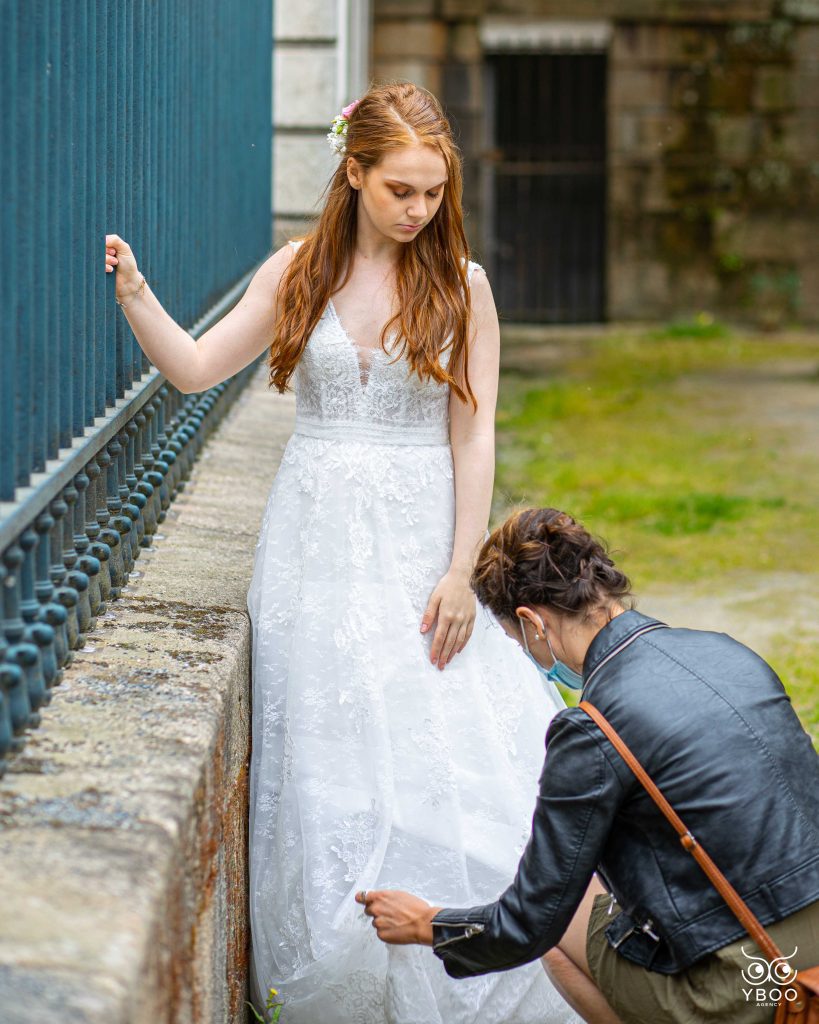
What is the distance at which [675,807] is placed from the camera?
2355 mm

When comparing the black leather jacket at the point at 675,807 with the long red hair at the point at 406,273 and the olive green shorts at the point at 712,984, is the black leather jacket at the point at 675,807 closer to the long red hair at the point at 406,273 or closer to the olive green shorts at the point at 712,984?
the olive green shorts at the point at 712,984

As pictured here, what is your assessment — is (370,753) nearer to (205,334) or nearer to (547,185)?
(205,334)

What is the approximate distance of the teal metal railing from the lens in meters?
2.11

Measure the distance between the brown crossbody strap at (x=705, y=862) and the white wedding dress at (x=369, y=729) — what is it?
0.73 m

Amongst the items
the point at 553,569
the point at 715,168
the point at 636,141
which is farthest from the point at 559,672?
the point at 715,168

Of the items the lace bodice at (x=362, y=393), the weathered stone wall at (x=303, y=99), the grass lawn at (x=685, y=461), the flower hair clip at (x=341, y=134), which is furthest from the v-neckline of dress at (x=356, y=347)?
the weathered stone wall at (x=303, y=99)

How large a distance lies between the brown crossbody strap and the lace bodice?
1006mm

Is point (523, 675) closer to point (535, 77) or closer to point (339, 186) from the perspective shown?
point (339, 186)

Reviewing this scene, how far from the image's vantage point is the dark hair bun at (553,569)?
262 centimetres

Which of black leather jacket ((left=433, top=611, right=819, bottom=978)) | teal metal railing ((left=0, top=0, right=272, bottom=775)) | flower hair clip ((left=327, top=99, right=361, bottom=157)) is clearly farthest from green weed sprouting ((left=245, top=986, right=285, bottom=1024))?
flower hair clip ((left=327, top=99, right=361, bottom=157))

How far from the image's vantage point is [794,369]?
1330 centimetres

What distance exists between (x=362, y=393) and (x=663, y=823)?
1.17 m

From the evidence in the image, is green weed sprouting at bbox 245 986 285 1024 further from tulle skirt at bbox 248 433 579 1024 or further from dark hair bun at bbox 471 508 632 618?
dark hair bun at bbox 471 508 632 618

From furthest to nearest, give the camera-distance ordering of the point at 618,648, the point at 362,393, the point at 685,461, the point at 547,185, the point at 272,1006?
the point at 547,185 → the point at 685,461 → the point at 362,393 → the point at 272,1006 → the point at 618,648
